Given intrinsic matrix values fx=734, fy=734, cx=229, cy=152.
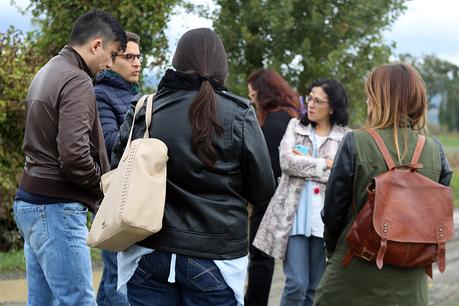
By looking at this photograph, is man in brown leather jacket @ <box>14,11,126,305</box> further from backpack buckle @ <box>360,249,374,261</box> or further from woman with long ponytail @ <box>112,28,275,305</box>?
backpack buckle @ <box>360,249,374,261</box>

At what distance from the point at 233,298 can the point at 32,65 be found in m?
5.49

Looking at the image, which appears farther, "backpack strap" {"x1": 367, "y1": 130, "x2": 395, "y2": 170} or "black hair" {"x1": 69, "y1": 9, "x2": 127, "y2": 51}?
"black hair" {"x1": 69, "y1": 9, "x2": 127, "y2": 51}

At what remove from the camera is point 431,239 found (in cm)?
350

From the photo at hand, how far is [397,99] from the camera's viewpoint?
11.9ft

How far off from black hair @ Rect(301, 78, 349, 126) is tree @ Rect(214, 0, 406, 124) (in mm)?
5989

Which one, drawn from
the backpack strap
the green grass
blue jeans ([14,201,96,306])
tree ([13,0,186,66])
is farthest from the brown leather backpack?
tree ([13,0,186,66])

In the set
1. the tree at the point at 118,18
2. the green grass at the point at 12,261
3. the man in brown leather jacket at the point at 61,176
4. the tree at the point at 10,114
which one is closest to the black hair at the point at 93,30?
the man in brown leather jacket at the point at 61,176

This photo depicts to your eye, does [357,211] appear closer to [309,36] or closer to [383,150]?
[383,150]

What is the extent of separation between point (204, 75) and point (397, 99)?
0.99 meters

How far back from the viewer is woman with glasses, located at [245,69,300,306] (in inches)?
226

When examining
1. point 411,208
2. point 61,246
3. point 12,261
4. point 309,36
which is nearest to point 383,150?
point 411,208

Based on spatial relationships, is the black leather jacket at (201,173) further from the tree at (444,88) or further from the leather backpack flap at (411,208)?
the tree at (444,88)

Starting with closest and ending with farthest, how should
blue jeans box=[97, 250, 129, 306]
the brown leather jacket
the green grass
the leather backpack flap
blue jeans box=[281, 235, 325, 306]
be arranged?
the leather backpack flap, the brown leather jacket, blue jeans box=[97, 250, 129, 306], blue jeans box=[281, 235, 325, 306], the green grass

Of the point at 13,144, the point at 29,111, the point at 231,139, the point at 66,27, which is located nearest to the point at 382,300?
the point at 231,139
